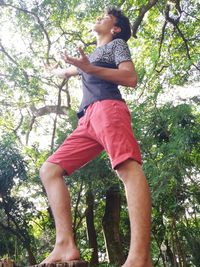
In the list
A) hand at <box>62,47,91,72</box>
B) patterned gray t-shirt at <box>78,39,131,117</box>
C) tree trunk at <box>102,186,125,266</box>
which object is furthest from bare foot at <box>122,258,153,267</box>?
tree trunk at <box>102,186,125,266</box>

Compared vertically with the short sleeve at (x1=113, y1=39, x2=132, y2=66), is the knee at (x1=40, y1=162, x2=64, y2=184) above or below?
below

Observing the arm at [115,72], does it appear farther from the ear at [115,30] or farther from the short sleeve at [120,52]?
the ear at [115,30]

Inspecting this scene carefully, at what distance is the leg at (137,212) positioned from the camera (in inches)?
74.9

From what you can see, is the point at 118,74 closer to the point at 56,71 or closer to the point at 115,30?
the point at 115,30

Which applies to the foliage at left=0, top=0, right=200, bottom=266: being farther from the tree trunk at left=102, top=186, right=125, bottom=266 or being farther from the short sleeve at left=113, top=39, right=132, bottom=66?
the short sleeve at left=113, top=39, right=132, bottom=66

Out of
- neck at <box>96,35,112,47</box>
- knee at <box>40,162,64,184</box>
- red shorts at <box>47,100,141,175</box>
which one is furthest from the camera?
neck at <box>96,35,112,47</box>

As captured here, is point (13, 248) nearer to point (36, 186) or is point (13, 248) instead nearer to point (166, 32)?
point (36, 186)

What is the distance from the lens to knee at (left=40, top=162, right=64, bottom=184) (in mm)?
2400

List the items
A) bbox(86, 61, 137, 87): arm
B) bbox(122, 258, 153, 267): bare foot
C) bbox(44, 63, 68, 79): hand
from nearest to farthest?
1. bbox(122, 258, 153, 267): bare foot
2. bbox(86, 61, 137, 87): arm
3. bbox(44, 63, 68, 79): hand

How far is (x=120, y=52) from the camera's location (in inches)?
96.7

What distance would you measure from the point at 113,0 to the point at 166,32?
9.27ft

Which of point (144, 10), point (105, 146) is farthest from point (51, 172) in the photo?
point (144, 10)

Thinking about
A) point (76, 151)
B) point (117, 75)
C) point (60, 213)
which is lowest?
point (60, 213)

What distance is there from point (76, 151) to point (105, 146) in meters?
0.27
